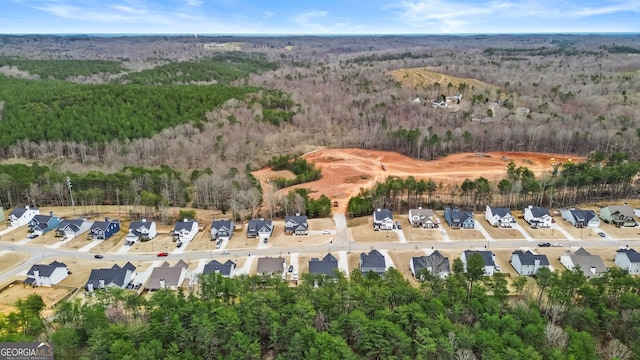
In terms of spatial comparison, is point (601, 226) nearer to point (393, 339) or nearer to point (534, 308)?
point (534, 308)

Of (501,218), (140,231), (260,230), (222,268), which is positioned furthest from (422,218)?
(140,231)

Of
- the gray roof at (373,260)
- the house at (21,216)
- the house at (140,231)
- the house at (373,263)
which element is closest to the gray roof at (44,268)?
the house at (140,231)

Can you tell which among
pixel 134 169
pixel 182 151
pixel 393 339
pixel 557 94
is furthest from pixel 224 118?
pixel 557 94

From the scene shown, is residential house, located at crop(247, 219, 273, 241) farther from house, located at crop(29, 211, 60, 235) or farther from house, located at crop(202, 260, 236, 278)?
house, located at crop(29, 211, 60, 235)

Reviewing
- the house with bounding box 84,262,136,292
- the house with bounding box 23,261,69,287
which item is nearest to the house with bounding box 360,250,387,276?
the house with bounding box 84,262,136,292

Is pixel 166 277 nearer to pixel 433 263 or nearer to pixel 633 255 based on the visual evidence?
pixel 433 263

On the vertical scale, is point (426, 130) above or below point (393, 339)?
above
